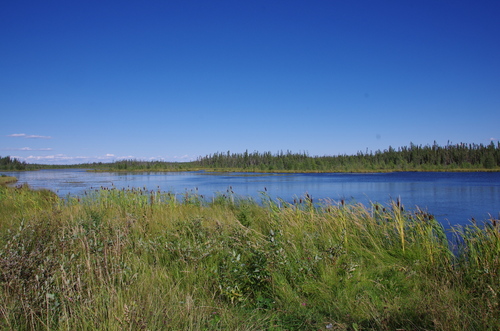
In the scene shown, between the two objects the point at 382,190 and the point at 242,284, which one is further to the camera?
the point at 382,190

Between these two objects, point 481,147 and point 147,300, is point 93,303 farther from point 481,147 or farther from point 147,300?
point 481,147

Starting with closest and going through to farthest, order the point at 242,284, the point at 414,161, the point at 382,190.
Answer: the point at 242,284 < the point at 382,190 < the point at 414,161

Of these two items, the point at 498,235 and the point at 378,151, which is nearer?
the point at 498,235

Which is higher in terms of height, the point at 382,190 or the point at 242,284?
the point at 242,284

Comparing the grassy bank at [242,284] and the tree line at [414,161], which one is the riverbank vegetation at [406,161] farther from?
the grassy bank at [242,284]

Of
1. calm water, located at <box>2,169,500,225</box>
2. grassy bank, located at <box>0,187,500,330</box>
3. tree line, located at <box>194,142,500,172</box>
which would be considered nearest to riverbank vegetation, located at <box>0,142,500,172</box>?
tree line, located at <box>194,142,500,172</box>

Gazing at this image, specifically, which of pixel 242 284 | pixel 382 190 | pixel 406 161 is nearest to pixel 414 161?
pixel 406 161

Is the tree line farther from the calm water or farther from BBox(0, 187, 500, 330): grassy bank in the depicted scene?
BBox(0, 187, 500, 330): grassy bank

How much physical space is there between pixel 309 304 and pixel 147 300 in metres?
Result: 1.84

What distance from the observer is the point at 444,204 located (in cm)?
1817

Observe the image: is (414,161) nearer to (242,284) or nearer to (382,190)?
(382,190)

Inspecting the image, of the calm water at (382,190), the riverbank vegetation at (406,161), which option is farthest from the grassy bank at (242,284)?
the riverbank vegetation at (406,161)

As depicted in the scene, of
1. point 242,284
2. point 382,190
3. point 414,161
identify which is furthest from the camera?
point 414,161

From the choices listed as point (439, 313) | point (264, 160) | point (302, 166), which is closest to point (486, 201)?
point (439, 313)
